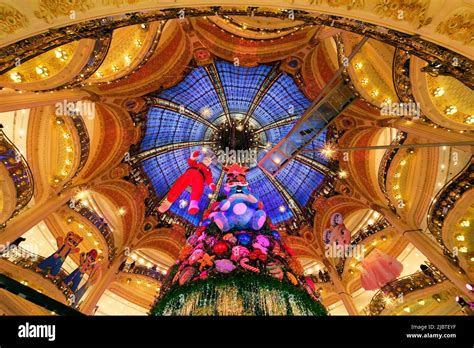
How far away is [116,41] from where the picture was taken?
11375mm

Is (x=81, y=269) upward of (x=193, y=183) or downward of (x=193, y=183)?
upward

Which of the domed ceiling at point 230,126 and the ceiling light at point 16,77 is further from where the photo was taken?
the domed ceiling at point 230,126

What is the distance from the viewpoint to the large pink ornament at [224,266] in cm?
638

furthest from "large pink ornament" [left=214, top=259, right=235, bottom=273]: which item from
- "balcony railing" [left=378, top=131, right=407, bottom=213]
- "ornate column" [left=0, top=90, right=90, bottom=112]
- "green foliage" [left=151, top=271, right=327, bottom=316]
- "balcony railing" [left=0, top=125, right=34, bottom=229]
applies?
"balcony railing" [left=378, top=131, right=407, bottom=213]

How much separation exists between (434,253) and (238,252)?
348 inches

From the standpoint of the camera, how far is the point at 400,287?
1389 centimetres

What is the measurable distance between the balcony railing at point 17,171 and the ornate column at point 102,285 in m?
5.61

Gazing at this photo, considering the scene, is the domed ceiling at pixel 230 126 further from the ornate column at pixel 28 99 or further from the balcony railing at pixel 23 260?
the balcony railing at pixel 23 260

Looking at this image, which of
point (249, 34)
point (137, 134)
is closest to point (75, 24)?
point (249, 34)

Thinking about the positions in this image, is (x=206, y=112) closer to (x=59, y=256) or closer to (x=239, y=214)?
(x=59, y=256)

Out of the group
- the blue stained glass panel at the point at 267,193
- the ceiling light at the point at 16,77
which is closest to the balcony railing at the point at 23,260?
the ceiling light at the point at 16,77

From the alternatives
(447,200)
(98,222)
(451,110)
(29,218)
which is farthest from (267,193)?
(29,218)

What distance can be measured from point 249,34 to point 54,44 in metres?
10.7
